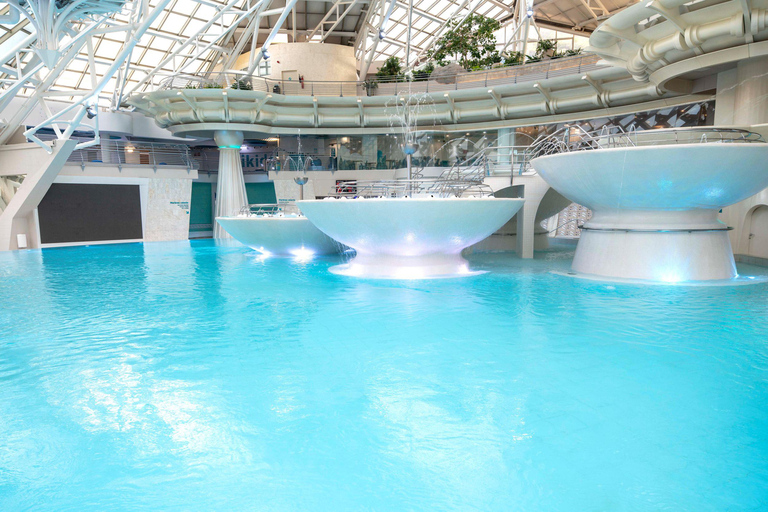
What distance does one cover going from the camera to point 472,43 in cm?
2830

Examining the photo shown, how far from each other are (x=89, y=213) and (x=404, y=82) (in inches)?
660

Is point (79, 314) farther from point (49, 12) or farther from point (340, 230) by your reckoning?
point (49, 12)

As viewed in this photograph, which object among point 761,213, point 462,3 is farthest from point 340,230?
point 462,3

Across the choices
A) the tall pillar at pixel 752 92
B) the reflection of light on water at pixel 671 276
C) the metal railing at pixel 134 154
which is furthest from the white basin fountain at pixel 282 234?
the metal railing at pixel 134 154

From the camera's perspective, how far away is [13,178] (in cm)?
2144

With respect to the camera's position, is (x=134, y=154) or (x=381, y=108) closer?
(x=381, y=108)

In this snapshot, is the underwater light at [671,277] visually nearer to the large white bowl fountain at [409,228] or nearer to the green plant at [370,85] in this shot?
the large white bowl fountain at [409,228]

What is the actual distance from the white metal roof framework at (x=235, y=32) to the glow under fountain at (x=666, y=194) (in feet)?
45.5

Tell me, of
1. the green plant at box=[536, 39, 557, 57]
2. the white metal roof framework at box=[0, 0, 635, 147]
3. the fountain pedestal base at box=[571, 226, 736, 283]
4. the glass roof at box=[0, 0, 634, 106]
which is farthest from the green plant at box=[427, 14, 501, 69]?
the fountain pedestal base at box=[571, 226, 736, 283]

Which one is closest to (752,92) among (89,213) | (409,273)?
(409,273)

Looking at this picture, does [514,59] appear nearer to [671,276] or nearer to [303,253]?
[303,253]

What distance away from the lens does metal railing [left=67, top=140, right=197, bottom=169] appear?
24631 millimetres

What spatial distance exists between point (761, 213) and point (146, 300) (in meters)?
14.3

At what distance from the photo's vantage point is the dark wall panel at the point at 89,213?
2278 cm
